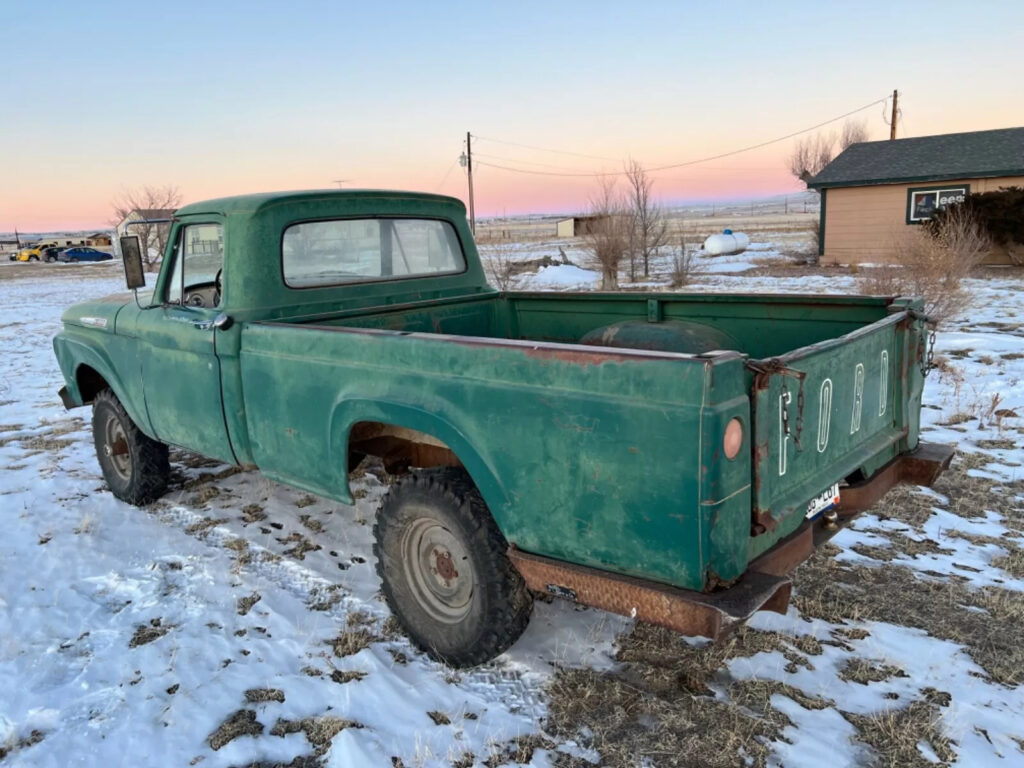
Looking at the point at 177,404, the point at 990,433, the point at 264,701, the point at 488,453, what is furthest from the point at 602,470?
the point at 990,433

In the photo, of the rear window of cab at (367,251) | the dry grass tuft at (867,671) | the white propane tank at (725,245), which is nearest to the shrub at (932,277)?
the rear window of cab at (367,251)

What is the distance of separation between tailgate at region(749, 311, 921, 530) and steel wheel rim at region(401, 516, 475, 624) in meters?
1.21

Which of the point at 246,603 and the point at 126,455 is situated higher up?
the point at 126,455

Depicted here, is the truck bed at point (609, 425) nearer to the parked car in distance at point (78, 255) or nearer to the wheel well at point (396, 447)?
the wheel well at point (396, 447)

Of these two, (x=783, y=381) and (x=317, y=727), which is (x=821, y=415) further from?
(x=317, y=727)

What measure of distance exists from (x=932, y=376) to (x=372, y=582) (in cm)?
667

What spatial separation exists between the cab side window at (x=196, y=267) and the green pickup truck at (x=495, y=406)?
1 cm

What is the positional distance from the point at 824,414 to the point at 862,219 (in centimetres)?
2168

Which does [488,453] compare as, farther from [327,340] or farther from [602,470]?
[327,340]

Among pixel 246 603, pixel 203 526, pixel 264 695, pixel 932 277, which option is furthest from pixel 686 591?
pixel 932 277

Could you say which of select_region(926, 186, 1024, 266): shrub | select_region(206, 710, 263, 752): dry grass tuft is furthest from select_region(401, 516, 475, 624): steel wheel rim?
select_region(926, 186, 1024, 266): shrub

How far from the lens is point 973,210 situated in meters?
18.8

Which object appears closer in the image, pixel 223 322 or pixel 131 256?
pixel 223 322

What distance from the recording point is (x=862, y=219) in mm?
21797
